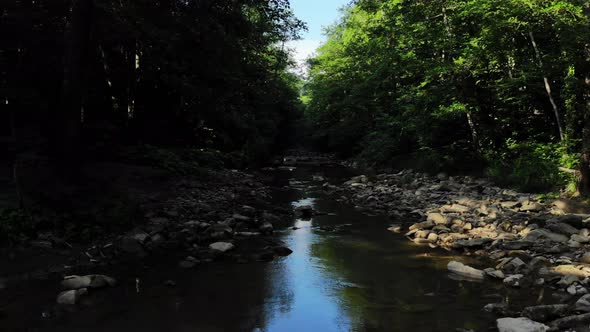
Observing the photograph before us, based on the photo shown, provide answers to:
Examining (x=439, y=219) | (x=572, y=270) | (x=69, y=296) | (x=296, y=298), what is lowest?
(x=296, y=298)

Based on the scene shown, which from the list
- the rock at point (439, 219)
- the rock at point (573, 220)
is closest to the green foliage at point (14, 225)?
the rock at point (439, 219)

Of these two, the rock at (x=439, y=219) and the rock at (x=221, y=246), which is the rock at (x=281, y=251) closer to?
the rock at (x=221, y=246)

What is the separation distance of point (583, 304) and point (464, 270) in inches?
81.9

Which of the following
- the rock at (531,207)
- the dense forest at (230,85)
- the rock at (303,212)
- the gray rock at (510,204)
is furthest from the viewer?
the rock at (303,212)

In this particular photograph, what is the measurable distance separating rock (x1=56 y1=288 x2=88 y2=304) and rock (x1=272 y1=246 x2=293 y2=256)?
3.85 meters

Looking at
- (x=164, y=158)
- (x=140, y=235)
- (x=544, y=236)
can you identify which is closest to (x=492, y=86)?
(x=544, y=236)

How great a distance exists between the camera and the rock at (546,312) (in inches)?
199

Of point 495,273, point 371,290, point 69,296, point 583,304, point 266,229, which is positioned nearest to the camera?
point 583,304

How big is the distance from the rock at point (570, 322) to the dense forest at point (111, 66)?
956cm

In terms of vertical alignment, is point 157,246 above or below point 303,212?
below

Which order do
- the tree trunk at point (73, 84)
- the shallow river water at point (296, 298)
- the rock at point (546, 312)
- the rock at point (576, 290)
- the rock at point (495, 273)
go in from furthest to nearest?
the tree trunk at point (73, 84)
the rock at point (495, 273)
the rock at point (576, 290)
the shallow river water at point (296, 298)
the rock at point (546, 312)

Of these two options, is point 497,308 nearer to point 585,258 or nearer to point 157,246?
point 585,258

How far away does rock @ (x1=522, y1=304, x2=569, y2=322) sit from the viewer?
506 cm

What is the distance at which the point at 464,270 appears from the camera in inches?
282
